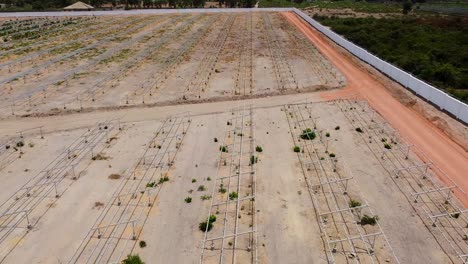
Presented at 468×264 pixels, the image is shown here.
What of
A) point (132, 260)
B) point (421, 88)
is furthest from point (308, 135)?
point (132, 260)

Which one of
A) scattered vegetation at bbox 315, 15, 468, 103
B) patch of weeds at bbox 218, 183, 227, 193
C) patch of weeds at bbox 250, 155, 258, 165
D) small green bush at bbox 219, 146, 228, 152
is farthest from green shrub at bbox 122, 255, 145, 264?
scattered vegetation at bbox 315, 15, 468, 103

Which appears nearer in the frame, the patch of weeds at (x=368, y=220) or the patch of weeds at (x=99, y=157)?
the patch of weeds at (x=368, y=220)

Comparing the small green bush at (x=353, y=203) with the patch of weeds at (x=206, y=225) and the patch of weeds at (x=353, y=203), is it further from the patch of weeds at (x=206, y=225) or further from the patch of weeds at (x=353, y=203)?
the patch of weeds at (x=206, y=225)

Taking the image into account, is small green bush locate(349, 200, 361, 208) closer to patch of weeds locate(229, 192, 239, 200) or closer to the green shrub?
patch of weeds locate(229, 192, 239, 200)

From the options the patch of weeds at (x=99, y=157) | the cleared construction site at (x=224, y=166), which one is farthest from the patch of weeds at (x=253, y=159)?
the patch of weeds at (x=99, y=157)

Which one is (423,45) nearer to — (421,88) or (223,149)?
(421,88)

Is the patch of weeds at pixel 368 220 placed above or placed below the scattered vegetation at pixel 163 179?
below
